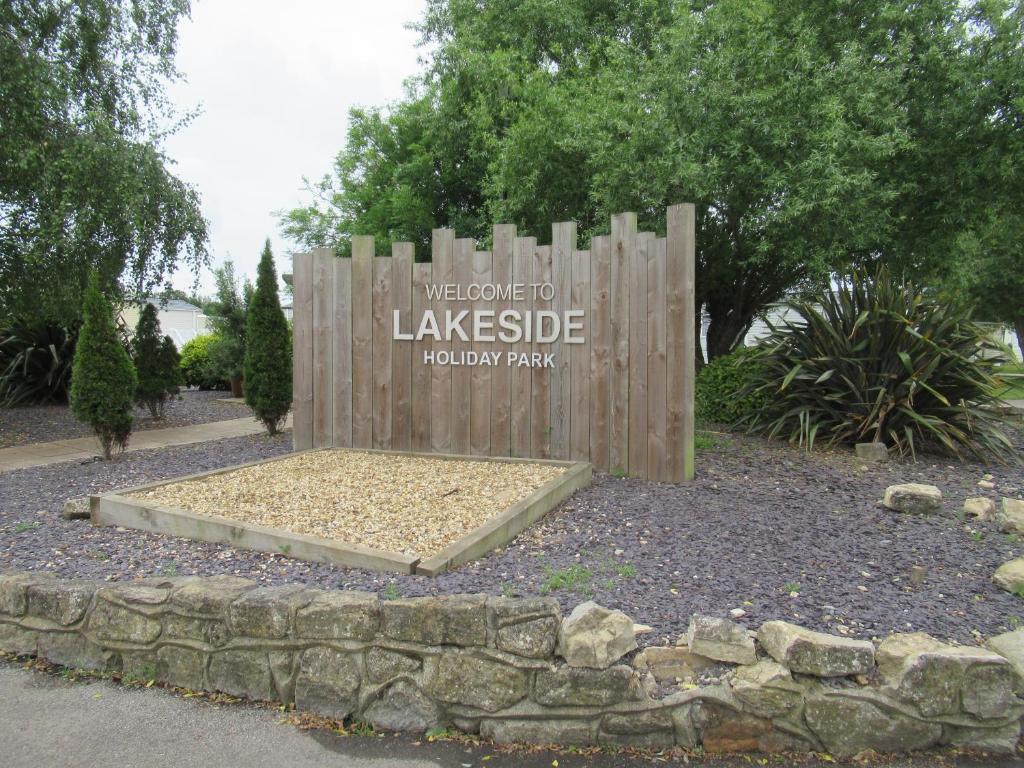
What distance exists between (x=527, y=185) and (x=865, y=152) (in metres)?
3.52

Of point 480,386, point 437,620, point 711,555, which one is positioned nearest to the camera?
point 437,620

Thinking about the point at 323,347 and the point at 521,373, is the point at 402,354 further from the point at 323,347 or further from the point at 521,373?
the point at 521,373

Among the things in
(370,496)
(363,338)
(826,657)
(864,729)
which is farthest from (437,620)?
(363,338)

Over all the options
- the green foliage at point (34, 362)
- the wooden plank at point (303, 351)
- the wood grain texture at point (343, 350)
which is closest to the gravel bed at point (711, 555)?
the wooden plank at point (303, 351)

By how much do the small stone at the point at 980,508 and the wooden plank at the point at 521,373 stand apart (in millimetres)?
3133

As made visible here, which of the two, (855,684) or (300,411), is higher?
(300,411)

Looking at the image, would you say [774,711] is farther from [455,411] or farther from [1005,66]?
[1005,66]

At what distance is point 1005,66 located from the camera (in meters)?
7.38

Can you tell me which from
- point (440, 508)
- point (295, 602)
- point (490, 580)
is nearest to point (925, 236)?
point (440, 508)

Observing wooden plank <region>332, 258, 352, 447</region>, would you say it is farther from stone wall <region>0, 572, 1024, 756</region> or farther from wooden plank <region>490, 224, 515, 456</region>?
stone wall <region>0, 572, 1024, 756</region>

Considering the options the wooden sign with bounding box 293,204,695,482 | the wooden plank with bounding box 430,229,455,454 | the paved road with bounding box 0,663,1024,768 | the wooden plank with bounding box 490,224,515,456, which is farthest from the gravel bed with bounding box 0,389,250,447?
the paved road with bounding box 0,663,1024,768

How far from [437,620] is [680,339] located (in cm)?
351

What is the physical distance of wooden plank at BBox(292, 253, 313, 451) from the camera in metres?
6.80

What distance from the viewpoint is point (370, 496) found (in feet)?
15.8
